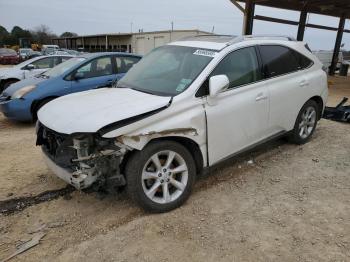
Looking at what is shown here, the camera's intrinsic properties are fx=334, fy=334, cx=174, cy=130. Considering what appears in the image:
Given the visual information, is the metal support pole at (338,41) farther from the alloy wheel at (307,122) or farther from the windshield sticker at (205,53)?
the windshield sticker at (205,53)

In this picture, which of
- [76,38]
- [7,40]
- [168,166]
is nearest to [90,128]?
[168,166]

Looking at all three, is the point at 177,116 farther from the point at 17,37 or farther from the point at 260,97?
the point at 17,37

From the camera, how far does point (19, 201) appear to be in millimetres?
3848

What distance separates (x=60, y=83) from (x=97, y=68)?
0.94m

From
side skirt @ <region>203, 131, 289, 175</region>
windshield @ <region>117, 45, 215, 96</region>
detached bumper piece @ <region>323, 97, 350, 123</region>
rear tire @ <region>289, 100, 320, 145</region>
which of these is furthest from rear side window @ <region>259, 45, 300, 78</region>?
detached bumper piece @ <region>323, 97, 350, 123</region>

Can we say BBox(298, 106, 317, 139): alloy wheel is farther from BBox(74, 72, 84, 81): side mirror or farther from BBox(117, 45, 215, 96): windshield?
BBox(74, 72, 84, 81): side mirror

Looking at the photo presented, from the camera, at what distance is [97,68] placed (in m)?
7.58

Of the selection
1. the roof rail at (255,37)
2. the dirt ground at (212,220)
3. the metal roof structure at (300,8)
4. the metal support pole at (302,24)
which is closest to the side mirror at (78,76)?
the dirt ground at (212,220)

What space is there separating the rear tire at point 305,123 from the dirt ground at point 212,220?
1.98ft

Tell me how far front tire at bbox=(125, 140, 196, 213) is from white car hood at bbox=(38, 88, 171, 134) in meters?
0.40

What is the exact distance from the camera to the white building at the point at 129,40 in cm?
3225

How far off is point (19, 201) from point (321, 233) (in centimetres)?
326

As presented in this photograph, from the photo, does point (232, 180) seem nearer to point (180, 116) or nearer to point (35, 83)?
point (180, 116)

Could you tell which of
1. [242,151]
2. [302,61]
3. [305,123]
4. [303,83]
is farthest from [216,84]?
[305,123]
